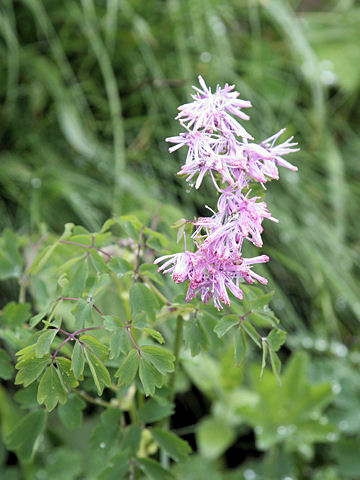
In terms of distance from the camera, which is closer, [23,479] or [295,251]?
[23,479]

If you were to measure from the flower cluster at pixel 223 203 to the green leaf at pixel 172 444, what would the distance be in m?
0.30

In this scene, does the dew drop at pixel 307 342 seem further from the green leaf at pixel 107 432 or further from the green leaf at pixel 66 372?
the green leaf at pixel 66 372

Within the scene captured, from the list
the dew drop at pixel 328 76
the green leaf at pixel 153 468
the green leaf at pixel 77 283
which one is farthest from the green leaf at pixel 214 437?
the dew drop at pixel 328 76

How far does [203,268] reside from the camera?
2.20 feet

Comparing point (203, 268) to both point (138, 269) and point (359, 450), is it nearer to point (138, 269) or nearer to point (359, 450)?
point (138, 269)

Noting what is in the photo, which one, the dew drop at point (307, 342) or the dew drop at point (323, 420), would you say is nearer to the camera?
the dew drop at point (323, 420)

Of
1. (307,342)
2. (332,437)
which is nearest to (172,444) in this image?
(332,437)

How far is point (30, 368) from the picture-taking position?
2.38 feet

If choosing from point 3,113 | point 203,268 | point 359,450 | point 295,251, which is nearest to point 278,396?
point 359,450

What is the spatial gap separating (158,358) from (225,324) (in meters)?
0.11

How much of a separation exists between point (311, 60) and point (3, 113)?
1095 millimetres

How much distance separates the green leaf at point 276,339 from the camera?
78cm

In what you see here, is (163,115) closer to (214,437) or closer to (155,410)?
(214,437)

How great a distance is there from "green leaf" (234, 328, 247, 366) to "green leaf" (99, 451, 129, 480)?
0.88 ft
